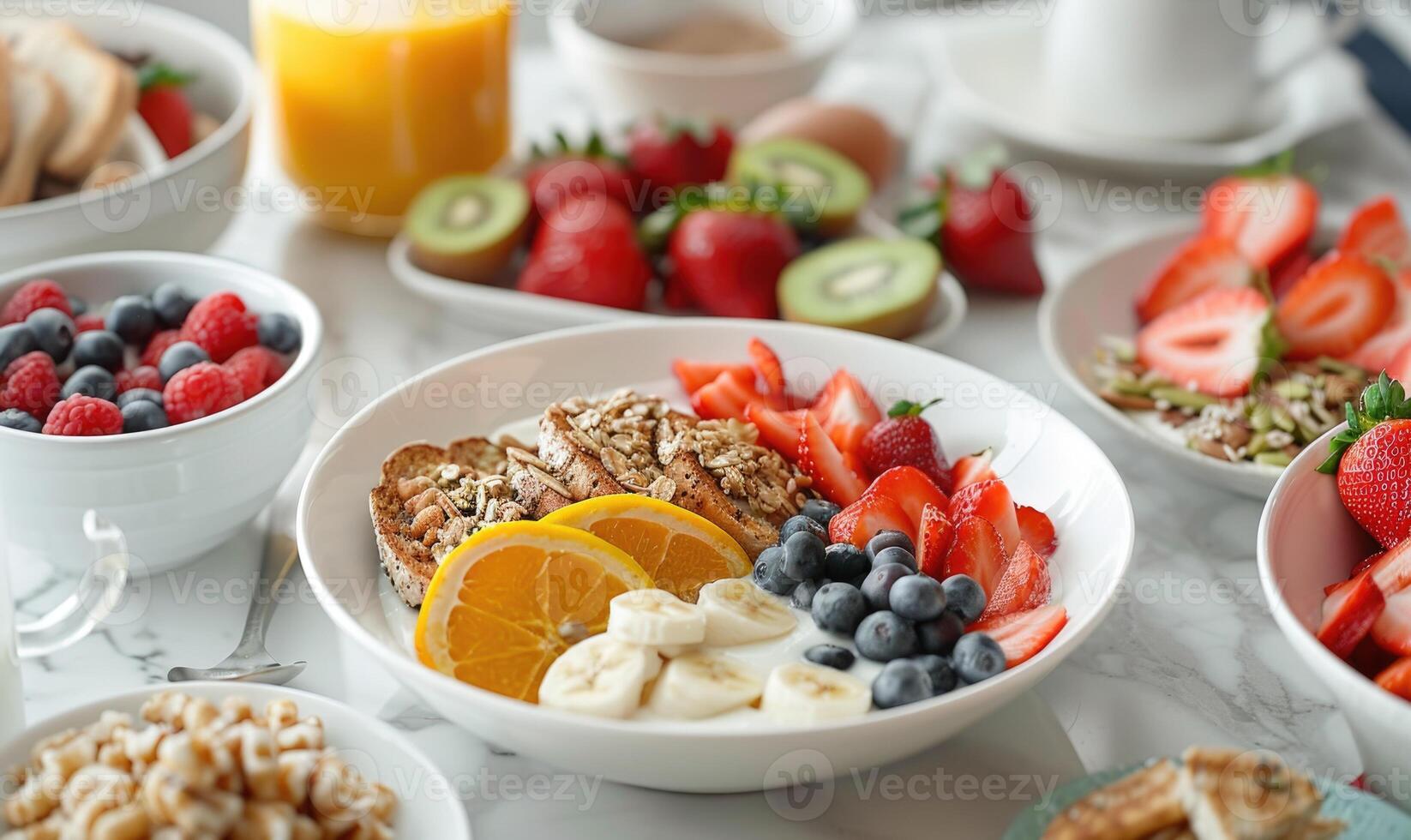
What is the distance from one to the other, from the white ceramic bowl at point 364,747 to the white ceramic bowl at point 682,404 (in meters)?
0.04

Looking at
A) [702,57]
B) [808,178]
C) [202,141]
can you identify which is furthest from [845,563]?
[702,57]

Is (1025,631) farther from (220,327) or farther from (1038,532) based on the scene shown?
(220,327)

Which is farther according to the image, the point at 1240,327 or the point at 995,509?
the point at 1240,327

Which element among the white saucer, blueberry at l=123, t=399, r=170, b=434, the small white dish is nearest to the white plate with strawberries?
the small white dish

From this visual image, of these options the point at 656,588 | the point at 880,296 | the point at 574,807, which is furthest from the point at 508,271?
the point at 574,807

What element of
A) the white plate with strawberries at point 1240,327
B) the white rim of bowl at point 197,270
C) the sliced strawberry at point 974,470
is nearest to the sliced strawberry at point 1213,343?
the white plate with strawberries at point 1240,327

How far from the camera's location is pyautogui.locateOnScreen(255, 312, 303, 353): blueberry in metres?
1.20

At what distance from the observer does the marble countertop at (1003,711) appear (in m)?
0.94

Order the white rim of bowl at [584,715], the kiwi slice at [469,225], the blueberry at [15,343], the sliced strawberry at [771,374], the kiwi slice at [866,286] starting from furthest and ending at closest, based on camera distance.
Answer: the kiwi slice at [469,225] < the kiwi slice at [866,286] < the sliced strawberry at [771,374] < the blueberry at [15,343] < the white rim of bowl at [584,715]

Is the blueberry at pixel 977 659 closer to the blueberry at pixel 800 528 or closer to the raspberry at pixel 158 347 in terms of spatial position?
the blueberry at pixel 800 528

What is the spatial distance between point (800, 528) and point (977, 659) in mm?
207

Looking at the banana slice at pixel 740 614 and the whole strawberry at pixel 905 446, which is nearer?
the banana slice at pixel 740 614

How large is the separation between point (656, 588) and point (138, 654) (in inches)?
17.9

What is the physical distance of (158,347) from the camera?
3.95ft
